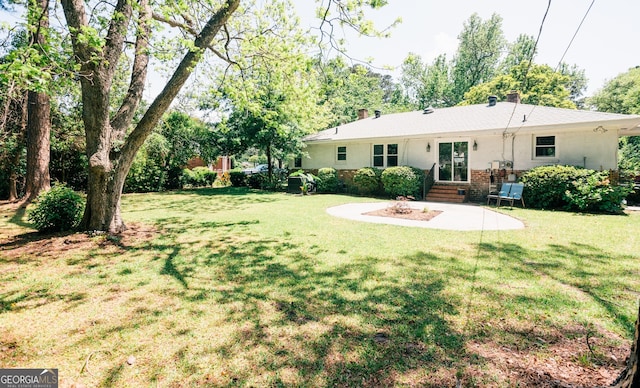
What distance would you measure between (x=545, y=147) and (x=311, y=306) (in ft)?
43.0

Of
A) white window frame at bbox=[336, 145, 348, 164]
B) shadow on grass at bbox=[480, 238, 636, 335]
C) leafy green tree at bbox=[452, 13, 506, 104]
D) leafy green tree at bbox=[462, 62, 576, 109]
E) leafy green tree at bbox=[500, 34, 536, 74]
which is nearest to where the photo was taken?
shadow on grass at bbox=[480, 238, 636, 335]

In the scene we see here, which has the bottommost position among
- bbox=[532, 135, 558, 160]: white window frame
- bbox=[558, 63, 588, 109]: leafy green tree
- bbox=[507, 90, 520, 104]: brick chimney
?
bbox=[532, 135, 558, 160]: white window frame

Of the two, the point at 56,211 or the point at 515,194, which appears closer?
the point at 56,211

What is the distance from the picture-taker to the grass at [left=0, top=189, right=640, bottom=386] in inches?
100

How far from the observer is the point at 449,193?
14.1 meters

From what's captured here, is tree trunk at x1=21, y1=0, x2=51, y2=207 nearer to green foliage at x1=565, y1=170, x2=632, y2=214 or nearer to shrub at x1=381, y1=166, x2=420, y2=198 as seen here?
shrub at x1=381, y1=166, x2=420, y2=198

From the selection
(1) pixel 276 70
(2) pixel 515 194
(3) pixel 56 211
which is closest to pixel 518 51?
(2) pixel 515 194

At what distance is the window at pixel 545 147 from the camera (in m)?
12.3

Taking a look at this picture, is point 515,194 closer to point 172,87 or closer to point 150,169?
point 172,87

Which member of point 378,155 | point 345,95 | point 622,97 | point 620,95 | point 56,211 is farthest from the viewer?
→ point 345,95

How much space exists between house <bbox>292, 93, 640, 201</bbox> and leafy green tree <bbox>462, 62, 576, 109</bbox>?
15.3m

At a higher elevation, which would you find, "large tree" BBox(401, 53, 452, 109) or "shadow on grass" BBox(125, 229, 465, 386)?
"large tree" BBox(401, 53, 452, 109)

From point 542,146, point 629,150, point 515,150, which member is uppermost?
point 629,150

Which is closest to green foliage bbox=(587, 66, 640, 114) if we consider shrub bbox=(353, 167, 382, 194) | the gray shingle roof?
the gray shingle roof
